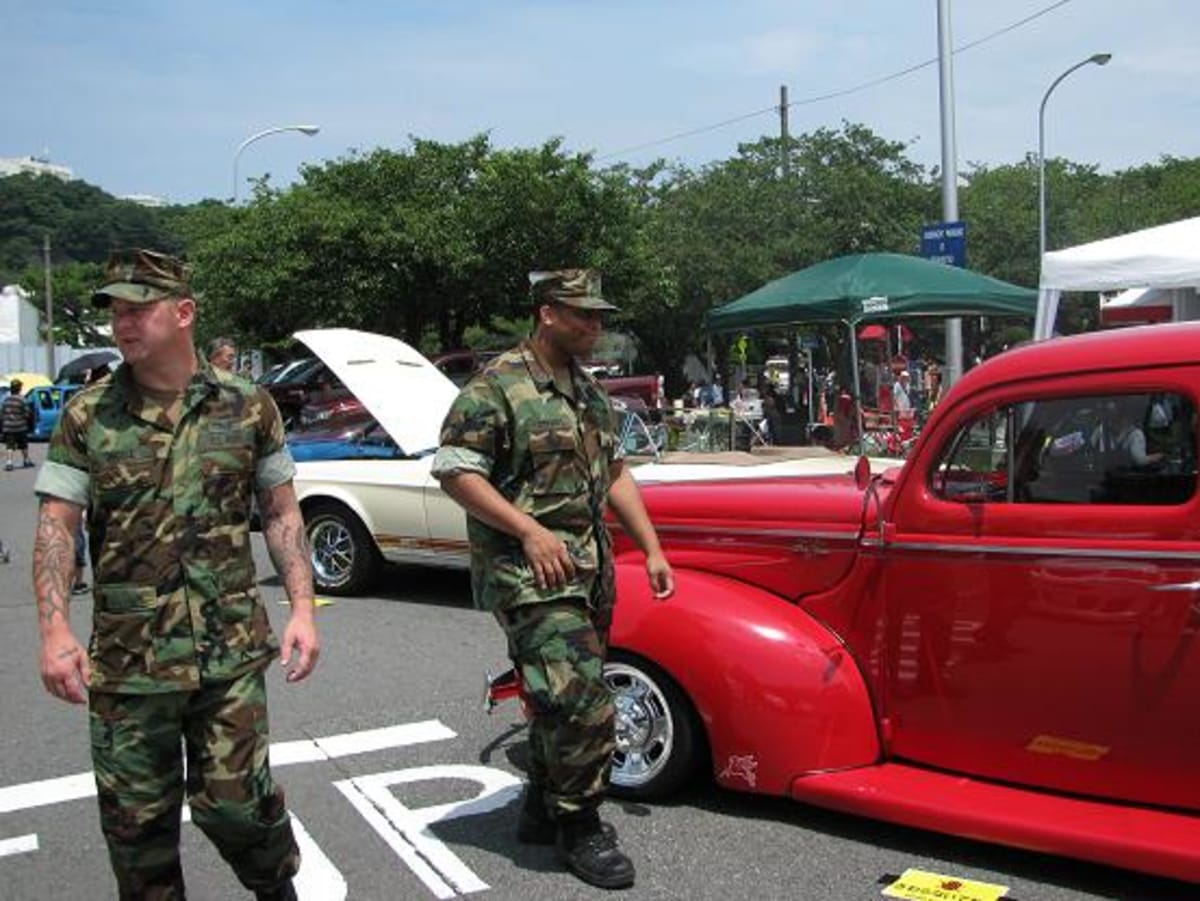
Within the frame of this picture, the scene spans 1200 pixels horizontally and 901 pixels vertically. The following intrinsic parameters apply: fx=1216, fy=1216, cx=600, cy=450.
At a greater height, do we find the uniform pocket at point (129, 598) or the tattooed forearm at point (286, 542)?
the tattooed forearm at point (286, 542)

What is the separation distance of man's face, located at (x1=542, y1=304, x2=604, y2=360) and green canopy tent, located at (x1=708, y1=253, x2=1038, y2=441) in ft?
28.8

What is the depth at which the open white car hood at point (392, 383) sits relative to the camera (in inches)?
324

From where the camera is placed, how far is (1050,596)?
367 centimetres

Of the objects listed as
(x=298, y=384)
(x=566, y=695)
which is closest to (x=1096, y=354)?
(x=566, y=695)

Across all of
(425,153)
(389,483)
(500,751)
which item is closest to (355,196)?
(425,153)

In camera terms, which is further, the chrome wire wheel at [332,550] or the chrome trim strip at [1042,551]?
the chrome wire wheel at [332,550]

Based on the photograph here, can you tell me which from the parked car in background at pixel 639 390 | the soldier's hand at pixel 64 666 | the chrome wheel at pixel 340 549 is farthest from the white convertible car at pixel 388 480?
the parked car in background at pixel 639 390

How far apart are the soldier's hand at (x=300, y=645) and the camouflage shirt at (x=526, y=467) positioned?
2.42 feet

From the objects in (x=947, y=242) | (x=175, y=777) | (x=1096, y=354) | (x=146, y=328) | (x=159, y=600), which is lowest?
(x=175, y=777)

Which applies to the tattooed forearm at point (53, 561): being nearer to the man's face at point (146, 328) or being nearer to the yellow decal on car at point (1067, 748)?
the man's face at point (146, 328)

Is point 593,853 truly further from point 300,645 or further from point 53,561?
point 53,561

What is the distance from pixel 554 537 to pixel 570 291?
0.78m

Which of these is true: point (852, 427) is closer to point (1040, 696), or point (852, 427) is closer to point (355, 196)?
point (1040, 696)

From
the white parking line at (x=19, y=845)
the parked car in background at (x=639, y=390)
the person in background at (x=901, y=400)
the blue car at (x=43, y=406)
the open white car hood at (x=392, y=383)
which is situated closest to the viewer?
the white parking line at (x=19, y=845)
